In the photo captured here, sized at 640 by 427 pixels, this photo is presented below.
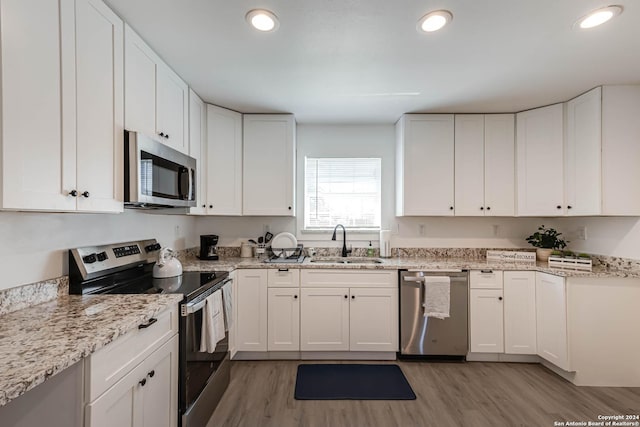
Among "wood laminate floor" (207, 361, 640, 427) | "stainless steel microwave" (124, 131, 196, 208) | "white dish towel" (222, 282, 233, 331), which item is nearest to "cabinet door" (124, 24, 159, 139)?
"stainless steel microwave" (124, 131, 196, 208)

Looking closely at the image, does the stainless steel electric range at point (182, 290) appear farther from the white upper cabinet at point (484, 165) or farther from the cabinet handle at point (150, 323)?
the white upper cabinet at point (484, 165)

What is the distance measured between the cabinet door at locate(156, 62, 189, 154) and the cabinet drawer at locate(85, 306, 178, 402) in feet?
4.18

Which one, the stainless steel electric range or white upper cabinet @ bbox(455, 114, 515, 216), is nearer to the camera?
the stainless steel electric range

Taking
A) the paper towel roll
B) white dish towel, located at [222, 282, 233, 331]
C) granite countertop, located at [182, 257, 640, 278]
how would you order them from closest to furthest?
white dish towel, located at [222, 282, 233, 331], granite countertop, located at [182, 257, 640, 278], the paper towel roll

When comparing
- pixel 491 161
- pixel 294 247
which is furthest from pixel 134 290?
pixel 491 161

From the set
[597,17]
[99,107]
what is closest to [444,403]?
[597,17]

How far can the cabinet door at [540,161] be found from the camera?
271 cm

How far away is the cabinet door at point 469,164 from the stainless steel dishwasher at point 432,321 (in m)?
0.77

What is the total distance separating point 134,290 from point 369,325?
1.92m

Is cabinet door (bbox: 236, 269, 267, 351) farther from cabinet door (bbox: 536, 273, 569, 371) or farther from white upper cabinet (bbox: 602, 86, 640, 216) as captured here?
white upper cabinet (bbox: 602, 86, 640, 216)

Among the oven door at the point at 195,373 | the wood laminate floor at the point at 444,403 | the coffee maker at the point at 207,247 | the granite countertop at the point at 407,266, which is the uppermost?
the coffee maker at the point at 207,247

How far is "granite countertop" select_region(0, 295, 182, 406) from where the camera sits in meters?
0.80

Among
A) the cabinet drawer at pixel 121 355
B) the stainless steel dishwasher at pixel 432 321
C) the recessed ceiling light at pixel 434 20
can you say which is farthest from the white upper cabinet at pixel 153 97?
the stainless steel dishwasher at pixel 432 321

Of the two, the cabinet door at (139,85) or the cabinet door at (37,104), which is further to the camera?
the cabinet door at (139,85)
